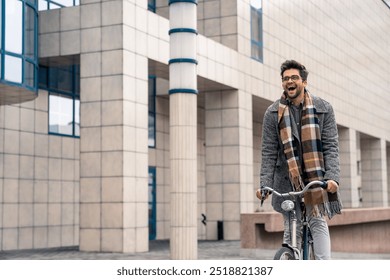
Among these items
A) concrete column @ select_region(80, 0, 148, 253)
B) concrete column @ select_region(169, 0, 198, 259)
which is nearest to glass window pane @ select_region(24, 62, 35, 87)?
concrete column @ select_region(80, 0, 148, 253)

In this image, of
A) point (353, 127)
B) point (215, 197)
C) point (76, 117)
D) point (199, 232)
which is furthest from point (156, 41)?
point (353, 127)

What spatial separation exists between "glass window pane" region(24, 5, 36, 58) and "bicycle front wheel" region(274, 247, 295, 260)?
14.1 m

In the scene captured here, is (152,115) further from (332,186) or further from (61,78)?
(332,186)

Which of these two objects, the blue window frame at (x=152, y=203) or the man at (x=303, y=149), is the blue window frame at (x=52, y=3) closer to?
the blue window frame at (x=152, y=203)

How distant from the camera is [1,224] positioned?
20.2 meters

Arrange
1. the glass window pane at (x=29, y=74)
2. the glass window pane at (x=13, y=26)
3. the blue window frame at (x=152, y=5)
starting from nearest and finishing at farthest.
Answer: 1. the glass window pane at (x=13, y=26)
2. the glass window pane at (x=29, y=74)
3. the blue window frame at (x=152, y=5)

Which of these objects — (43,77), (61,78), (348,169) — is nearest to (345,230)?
(61,78)

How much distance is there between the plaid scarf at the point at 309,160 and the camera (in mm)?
5996

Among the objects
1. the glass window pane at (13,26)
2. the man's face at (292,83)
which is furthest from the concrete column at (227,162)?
the man's face at (292,83)

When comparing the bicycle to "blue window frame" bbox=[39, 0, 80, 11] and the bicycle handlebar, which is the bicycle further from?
"blue window frame" bbox=[39, 0, 80, 11]

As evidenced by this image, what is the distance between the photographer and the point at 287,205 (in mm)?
5848

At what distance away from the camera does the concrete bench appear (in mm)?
17906

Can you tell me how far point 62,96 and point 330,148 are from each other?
57.4ft

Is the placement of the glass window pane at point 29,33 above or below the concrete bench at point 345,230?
above
